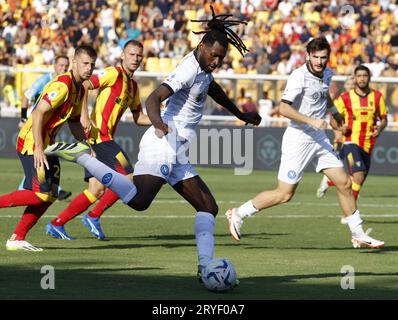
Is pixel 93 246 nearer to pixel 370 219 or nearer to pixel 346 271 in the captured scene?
pixel 346 271

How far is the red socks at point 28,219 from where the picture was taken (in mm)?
13719

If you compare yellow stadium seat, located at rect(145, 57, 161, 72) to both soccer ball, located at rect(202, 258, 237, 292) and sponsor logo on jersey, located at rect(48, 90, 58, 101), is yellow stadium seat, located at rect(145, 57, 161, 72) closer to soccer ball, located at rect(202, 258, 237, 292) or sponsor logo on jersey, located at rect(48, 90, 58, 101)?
sponsor logo on jersey, located at rect(48, 90, 58, 101)

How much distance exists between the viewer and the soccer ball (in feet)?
33.8

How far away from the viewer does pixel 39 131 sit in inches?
503

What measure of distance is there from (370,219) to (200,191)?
28.6ft

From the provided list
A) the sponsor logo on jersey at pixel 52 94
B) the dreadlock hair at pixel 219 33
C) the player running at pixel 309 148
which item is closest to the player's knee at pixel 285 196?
the player running at pixel 309 148

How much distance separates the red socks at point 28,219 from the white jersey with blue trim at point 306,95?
3298 mm

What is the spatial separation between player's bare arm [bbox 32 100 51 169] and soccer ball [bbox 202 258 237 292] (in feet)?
8.47

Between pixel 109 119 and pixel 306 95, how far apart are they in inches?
105

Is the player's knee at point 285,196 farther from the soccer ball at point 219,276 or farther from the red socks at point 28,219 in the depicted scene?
the soccer ball at point 219,276

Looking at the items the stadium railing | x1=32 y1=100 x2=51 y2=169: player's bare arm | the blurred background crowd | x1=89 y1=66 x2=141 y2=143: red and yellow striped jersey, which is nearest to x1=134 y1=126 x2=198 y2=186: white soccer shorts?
x1=32 y1=100 x2=51 y2=169: player's bare arm

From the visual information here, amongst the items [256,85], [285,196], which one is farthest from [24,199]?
[256,85]

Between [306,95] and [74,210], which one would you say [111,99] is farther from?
[306,95]
